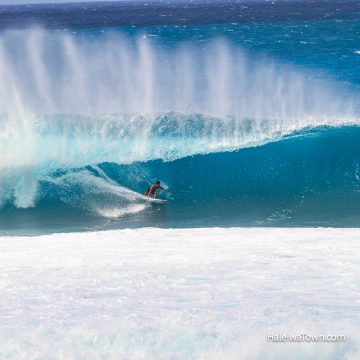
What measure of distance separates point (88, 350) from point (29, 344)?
2.06ft

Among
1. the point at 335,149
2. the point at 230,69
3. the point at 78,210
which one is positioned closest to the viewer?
the point at 78,210

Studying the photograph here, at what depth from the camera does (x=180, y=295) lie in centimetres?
915

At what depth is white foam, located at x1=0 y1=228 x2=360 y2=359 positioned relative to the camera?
A: 25.5 feet

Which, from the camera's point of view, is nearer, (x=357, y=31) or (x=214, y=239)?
(x=214, y=239)

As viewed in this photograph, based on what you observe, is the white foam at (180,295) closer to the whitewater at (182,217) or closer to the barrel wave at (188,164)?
the whitewater at (182,217)

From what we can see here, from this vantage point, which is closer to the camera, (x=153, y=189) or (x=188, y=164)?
(x=153, y=189)

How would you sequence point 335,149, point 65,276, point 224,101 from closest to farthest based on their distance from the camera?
point 65,276 < point 335,149 < point 224,101

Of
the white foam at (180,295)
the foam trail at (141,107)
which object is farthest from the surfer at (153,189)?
the white foam at (180,295)

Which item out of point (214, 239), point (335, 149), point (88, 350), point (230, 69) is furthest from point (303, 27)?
point (88, 350)

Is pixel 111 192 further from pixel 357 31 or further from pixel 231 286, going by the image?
pixel 357 31

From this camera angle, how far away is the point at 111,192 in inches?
639

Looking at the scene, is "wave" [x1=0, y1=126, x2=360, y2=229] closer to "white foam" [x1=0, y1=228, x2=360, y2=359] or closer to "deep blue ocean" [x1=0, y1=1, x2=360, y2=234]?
"deep blue ocean" [x1=0, y1=1, x2=360, y2=234]

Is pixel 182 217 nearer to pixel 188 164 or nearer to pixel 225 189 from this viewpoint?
pixel 225 189

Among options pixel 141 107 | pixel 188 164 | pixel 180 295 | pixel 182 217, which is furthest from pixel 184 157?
pixel 180 295
